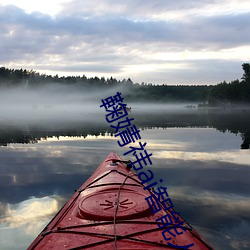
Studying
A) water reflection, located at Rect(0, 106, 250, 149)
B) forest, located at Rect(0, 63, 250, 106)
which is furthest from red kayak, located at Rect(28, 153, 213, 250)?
forest, located at Rect(0, 63, 250, 106)

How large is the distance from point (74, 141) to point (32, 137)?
391cm

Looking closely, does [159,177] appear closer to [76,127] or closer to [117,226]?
[117,226]

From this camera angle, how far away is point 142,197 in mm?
6254

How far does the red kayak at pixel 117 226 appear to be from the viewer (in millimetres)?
4419

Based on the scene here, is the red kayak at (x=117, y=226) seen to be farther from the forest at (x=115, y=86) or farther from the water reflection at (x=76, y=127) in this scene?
the forest at (x=115, y=86)

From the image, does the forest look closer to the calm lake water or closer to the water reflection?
the water reflection

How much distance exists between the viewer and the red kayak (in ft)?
14.5

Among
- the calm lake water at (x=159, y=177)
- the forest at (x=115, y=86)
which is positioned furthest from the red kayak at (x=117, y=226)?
the forest at (x=115, y=86)

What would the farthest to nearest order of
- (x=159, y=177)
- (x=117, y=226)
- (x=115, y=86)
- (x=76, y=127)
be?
1. (x=115, y=86)
2. (x=76, y=127)
3. (x=159, y=177)
4. (x=117, y=226)

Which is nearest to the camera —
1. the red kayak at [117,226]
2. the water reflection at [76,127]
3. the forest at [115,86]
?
the red kayak at [117,226]

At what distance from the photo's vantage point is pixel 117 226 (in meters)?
4.87

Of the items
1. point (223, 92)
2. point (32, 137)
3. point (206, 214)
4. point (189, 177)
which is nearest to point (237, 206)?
point (206, 214)

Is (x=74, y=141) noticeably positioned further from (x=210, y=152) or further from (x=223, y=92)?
(x=223, y=92)

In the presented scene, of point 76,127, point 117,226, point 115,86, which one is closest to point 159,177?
point 117,226
